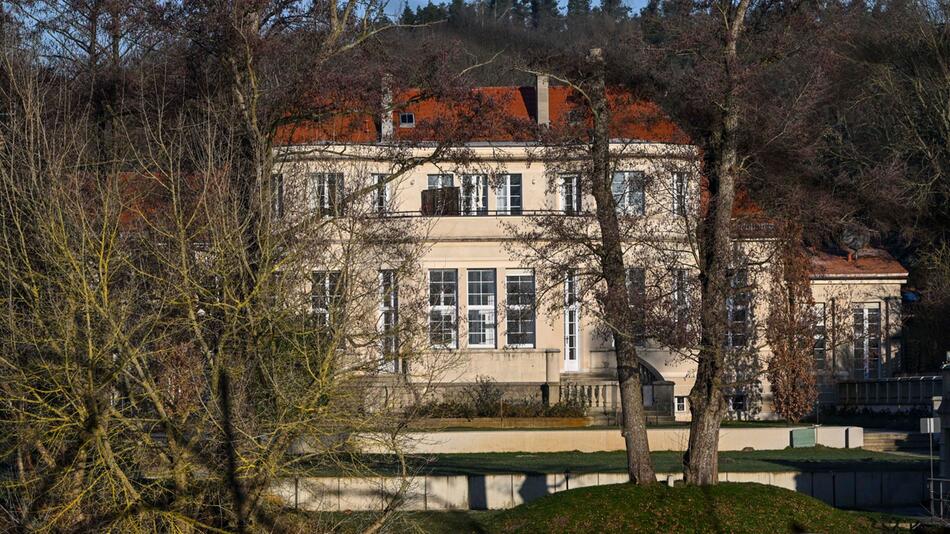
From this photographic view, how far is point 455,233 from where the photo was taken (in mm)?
38062

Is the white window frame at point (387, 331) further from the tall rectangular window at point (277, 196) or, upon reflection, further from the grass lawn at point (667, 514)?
the grass lawn at point (667, 514)

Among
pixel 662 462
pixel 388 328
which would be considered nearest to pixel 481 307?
pixel 662 462

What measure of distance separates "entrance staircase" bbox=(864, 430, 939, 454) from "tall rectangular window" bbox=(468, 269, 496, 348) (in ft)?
36.1

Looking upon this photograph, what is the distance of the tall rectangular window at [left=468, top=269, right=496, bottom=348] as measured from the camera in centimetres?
3794

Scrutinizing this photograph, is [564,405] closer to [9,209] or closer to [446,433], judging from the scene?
[446,433]

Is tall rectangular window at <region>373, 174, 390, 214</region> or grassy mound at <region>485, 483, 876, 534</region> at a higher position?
tall rectangular window at <region>373, 174, 390, 214</region>

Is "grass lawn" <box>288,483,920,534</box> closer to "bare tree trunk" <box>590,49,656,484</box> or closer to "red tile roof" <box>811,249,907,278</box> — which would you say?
"bare tree trunk" <box>590,49,656,484</box>

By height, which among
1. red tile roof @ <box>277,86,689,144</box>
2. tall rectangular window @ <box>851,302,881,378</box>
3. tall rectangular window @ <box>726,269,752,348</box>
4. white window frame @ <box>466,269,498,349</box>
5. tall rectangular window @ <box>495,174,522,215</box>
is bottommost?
tall rectangular window @ <box>851,302,881,378</box>

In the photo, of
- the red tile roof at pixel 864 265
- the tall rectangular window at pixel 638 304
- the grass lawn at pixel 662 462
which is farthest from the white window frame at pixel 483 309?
the tall rectangular window at pixel 638 304

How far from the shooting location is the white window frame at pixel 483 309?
37844 millimetres

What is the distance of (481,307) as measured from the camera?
38.1 metres

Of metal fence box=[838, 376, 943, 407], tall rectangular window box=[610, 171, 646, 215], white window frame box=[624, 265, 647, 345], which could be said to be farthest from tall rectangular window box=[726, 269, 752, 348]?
metal fence box=[838, 376, 943, 407]

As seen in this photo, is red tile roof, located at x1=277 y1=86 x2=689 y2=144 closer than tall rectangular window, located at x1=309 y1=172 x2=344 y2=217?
No

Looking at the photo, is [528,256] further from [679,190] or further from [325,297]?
[325,297]
